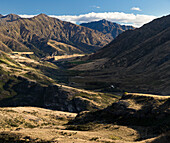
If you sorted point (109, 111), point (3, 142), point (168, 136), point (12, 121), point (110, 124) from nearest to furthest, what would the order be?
point (168, 136), point (3, 142), point (110, 124), point (109, 111), point (12, 121)

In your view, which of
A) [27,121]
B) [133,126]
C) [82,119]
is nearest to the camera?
[133,126]

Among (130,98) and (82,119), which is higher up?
(130,98)

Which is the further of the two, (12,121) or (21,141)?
(12,121)

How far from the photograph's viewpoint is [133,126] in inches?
2296

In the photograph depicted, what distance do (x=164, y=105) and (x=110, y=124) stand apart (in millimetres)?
19234

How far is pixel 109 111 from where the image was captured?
7419 cm

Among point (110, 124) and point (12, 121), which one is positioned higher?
point (110, 124)

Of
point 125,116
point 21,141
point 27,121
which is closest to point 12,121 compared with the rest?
point 27,121

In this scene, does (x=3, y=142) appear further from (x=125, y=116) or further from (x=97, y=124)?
(x=125, y=116)

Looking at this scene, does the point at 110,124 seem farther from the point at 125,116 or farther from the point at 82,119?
the point at 82,119

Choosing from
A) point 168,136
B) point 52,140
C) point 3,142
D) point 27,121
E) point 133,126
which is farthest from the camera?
point 27,121

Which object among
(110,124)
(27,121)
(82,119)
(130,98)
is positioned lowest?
(27,121)

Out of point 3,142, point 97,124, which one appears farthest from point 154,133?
point 3,142

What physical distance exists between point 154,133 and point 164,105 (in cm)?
1565
